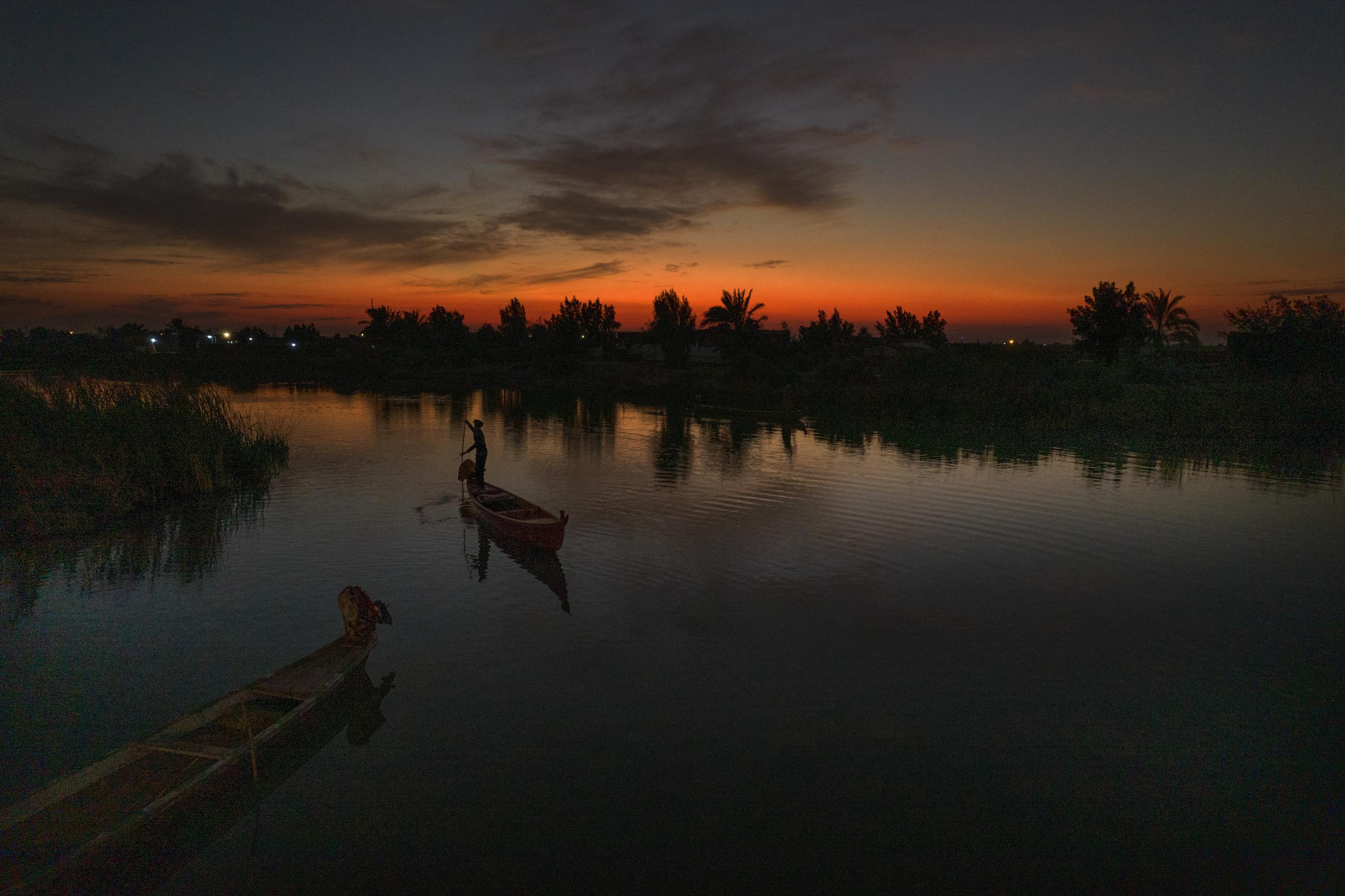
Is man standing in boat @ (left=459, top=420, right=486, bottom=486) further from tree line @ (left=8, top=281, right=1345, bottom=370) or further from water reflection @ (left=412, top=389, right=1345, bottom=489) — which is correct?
tree line @ (left=8, top=281, right=1345, bottom=370)

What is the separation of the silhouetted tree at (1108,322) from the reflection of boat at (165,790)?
65.1 metres

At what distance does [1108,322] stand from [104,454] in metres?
65.7

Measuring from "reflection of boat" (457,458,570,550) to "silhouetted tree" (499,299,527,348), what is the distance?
9065 centimetres

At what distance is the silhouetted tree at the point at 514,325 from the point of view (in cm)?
11462

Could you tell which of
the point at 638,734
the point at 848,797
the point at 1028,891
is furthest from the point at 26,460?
the point at 1028,891

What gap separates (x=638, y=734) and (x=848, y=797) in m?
2.73

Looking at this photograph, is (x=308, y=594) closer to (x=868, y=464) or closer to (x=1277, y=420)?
(x=868, y=464)

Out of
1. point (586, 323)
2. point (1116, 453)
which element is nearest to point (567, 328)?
point (586, 323)

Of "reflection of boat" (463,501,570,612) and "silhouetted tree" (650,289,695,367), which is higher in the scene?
"silhouetted tree" (650,289,695,367)

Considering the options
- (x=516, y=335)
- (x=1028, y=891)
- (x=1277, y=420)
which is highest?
(x=516, y=335)

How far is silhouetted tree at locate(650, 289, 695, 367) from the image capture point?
94.0 m

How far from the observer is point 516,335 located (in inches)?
4560

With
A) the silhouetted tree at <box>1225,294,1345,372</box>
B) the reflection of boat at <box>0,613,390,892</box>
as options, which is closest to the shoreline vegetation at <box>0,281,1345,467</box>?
the silhouetted tree at <box>1225,294,1345,372</box>

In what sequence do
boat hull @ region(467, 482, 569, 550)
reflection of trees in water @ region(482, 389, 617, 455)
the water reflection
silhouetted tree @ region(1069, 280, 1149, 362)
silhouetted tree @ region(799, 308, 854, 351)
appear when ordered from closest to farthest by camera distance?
boat hull @ region(467, 482, 569, 550)
the water reflection
reflection of trees in water @ region(482, 389, 617, 455)
silhouetted tree @ region(1069, 280, 1149, 362)
silhouetted tree @ region(799, 308, 854, 351)
